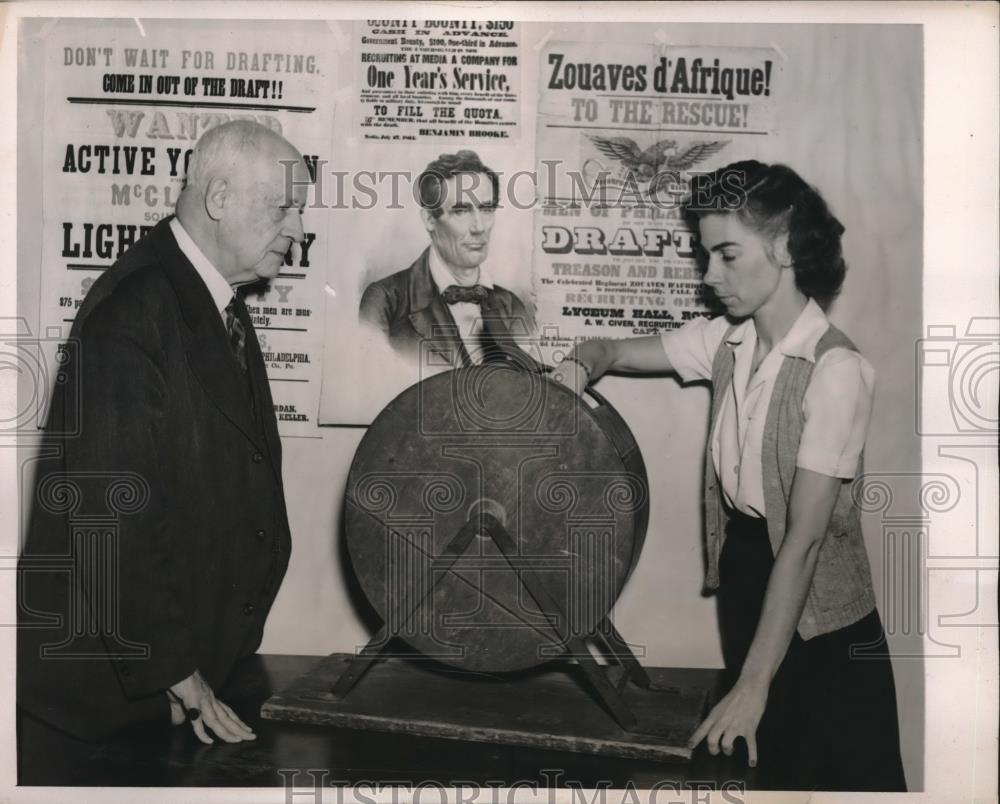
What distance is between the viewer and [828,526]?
3.29 meters

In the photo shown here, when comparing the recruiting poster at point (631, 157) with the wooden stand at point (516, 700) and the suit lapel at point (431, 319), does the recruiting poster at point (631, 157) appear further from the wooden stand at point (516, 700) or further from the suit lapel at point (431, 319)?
the wooden stand at point (516, 700)

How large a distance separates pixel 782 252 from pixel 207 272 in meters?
1.89

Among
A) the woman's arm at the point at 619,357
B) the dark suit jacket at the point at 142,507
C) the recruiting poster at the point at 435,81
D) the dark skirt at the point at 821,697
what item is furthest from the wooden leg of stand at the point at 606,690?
the recruiting poster at the point at 435,81

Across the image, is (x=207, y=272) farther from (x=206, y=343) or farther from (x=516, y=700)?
(x=516, y=700)

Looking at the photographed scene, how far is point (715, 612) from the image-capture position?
3.52m

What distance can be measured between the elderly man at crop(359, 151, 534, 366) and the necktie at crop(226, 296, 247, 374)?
41 cm

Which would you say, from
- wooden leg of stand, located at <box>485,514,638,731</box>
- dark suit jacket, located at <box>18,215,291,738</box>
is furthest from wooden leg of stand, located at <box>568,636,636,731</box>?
dark suit jacket, located at <box>18,215,291,738</box>

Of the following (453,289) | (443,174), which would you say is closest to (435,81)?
(443,174)

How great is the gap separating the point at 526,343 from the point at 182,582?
4.55 ft

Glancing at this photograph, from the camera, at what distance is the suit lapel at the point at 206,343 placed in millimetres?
3271

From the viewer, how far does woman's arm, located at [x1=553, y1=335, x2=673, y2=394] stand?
346cm

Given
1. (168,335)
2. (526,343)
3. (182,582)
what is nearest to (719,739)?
(526,343)

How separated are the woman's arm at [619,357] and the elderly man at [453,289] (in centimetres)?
20

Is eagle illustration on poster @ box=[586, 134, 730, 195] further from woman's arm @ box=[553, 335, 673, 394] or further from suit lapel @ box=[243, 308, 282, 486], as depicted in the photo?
suit lapel @ box=[243, 308, 282, 486]
